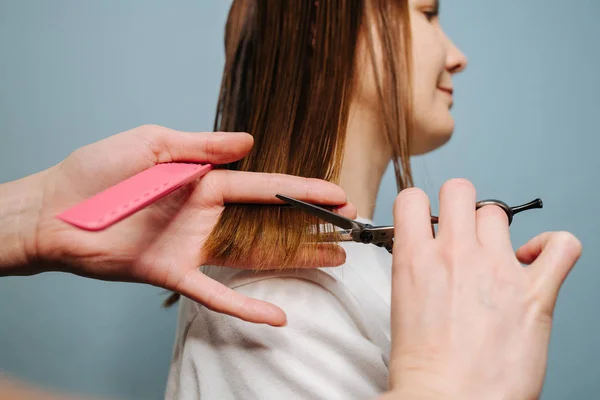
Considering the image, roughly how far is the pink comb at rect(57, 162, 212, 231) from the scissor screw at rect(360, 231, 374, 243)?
20 cm

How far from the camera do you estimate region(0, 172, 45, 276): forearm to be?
2.04 ft

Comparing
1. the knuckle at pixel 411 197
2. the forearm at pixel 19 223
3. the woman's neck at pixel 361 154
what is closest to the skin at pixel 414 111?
the woman's neck at pixel 361 154

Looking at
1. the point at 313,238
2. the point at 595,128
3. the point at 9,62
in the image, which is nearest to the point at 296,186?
the point at 313,238

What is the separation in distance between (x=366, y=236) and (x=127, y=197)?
0.25 m

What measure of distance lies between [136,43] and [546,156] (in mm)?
924

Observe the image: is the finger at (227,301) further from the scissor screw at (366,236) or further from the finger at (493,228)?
the finger at (493,228)

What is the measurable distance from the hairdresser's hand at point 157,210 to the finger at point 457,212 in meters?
0.15

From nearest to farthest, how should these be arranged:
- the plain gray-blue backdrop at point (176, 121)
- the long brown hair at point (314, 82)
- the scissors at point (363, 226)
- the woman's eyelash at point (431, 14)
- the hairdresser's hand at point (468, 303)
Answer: the hairdresser's hand at point (468, 303) → the scissors at point (363, 226) → the long brown hair at point (314, 82) → the woman's eyelash at point (431, 14) → the plain gray-blue backdrop at point (176, 121)

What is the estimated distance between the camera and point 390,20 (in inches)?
28.4

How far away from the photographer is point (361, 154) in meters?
0.76

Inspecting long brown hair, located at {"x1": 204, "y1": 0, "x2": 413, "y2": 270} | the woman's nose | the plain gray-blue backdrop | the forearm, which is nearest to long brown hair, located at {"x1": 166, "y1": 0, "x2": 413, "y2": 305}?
long brown hair, located at {"x1": 204, "y1": 0, "x2": 413, "y2": 270}

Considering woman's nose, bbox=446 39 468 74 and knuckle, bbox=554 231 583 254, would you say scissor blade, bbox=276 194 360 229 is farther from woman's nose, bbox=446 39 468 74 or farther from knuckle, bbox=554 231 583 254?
woman's nose, bbox=446 39 468 74

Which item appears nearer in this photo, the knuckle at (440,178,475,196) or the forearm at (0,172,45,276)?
the knuckle at (440,178,475,196)

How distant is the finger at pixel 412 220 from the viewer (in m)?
0.47
